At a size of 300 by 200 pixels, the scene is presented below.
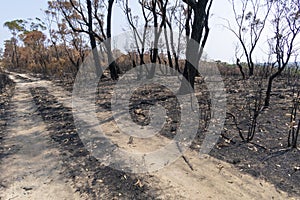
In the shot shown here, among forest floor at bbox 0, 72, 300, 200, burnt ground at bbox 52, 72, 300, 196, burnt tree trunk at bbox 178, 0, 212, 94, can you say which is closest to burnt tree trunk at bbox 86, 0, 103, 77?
burnt tree trunk at bbox 178, 0, 212, 94

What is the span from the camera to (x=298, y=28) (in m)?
5.78

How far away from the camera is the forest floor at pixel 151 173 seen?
7.54 feet

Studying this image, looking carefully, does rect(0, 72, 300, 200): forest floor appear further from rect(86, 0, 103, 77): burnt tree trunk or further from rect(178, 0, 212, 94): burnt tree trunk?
rect(86, 0, 103, 77): burnt tree trunk

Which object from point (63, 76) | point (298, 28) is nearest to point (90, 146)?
point (298, 28)

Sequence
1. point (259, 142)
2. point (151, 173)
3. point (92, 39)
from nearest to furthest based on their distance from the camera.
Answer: point (151, 173) < point (259, 142) < point (92, 39)

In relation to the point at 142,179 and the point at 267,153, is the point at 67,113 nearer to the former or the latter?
the point at 142,179

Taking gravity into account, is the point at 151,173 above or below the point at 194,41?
below

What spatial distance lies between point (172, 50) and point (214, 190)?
10.9 metres

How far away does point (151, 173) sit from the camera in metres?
2.65

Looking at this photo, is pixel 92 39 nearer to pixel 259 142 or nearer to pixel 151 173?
pixel 259 142

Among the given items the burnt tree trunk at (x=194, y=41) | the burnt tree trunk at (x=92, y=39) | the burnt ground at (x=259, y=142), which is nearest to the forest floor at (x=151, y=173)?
the burnt ground at (x=259, y=142)

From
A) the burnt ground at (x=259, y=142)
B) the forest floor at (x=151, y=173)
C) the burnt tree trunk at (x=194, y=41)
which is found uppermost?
the burnt tree trunk at (x=194, y=41)

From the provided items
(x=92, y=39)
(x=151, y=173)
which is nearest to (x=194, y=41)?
(x=151, y=173)

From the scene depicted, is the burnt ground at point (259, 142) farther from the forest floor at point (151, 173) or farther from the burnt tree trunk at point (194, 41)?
the burnt tree trunk at point (194, 41)
